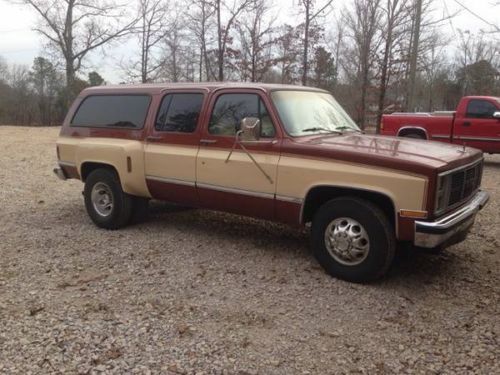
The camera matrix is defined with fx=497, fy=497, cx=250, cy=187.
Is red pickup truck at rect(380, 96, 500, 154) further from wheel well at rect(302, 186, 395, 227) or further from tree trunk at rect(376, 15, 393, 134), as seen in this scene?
wheel well at rect(302, 186, 395, 227)

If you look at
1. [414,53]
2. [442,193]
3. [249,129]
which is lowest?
[442,193]

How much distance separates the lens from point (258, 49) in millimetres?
25797

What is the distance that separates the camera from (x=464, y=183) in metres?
4.73

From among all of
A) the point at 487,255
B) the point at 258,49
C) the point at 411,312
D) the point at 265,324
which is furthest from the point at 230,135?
the point at 258,49

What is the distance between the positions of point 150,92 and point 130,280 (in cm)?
246

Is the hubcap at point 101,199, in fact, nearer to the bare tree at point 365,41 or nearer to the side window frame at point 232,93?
the side window frame at point 232,93

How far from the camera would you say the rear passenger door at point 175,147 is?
18.4 ft

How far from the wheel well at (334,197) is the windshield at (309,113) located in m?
0.64

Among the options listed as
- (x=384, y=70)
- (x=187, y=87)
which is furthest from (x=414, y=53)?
(x=187, y=87)

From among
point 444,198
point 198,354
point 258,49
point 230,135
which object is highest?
point 258,49

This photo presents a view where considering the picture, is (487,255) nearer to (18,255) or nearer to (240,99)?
(240,99)

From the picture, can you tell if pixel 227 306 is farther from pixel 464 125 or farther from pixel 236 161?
pixel 464 125

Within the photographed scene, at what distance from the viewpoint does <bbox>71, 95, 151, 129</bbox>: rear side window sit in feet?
20.1

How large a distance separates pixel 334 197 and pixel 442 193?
1005 mm
